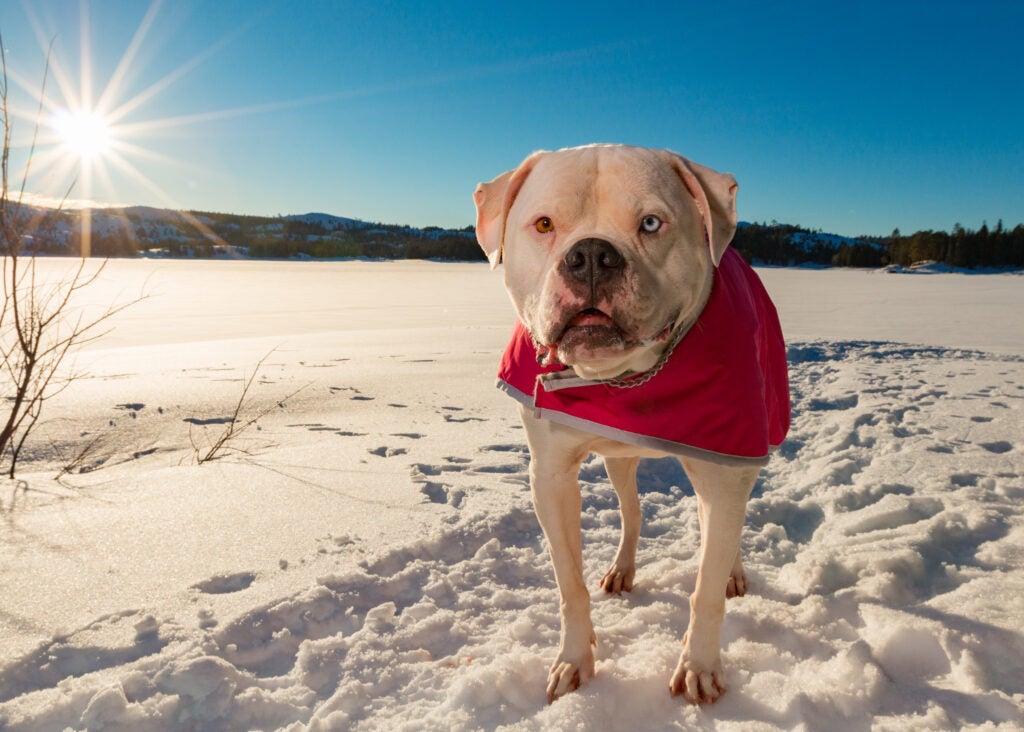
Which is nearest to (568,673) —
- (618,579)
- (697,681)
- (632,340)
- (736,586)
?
(697,681)

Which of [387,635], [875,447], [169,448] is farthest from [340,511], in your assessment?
[875,447]

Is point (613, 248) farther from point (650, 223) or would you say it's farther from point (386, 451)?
point (386, 451)

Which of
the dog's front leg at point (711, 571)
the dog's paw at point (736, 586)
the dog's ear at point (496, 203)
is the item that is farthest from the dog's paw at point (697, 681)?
the dog's ear at point (496, 203)

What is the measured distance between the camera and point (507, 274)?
200 centimetres

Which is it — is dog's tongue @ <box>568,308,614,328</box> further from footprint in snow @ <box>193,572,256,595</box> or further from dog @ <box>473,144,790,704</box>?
footprint in snow @ <box>193,572,256,595</box>

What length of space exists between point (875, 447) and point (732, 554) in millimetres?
2829

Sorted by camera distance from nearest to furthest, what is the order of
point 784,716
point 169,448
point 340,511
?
point 784,716 < point 340,511 < point 169,448

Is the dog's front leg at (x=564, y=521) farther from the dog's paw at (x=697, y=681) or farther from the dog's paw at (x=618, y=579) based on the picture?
the dog's paw at (x=618, y=579)

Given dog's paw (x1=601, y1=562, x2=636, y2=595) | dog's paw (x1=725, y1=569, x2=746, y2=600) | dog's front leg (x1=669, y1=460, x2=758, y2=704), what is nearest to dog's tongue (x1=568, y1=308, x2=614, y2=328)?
dog's front leg (x1=669, y1=460, x2=758, y2=704)

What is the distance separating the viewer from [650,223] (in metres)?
1.79

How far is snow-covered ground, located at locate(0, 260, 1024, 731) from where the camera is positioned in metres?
1.83

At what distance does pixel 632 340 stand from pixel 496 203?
28.2 inches

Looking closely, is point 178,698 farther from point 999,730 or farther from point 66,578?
point 999,730

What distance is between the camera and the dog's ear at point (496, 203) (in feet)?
6.62
